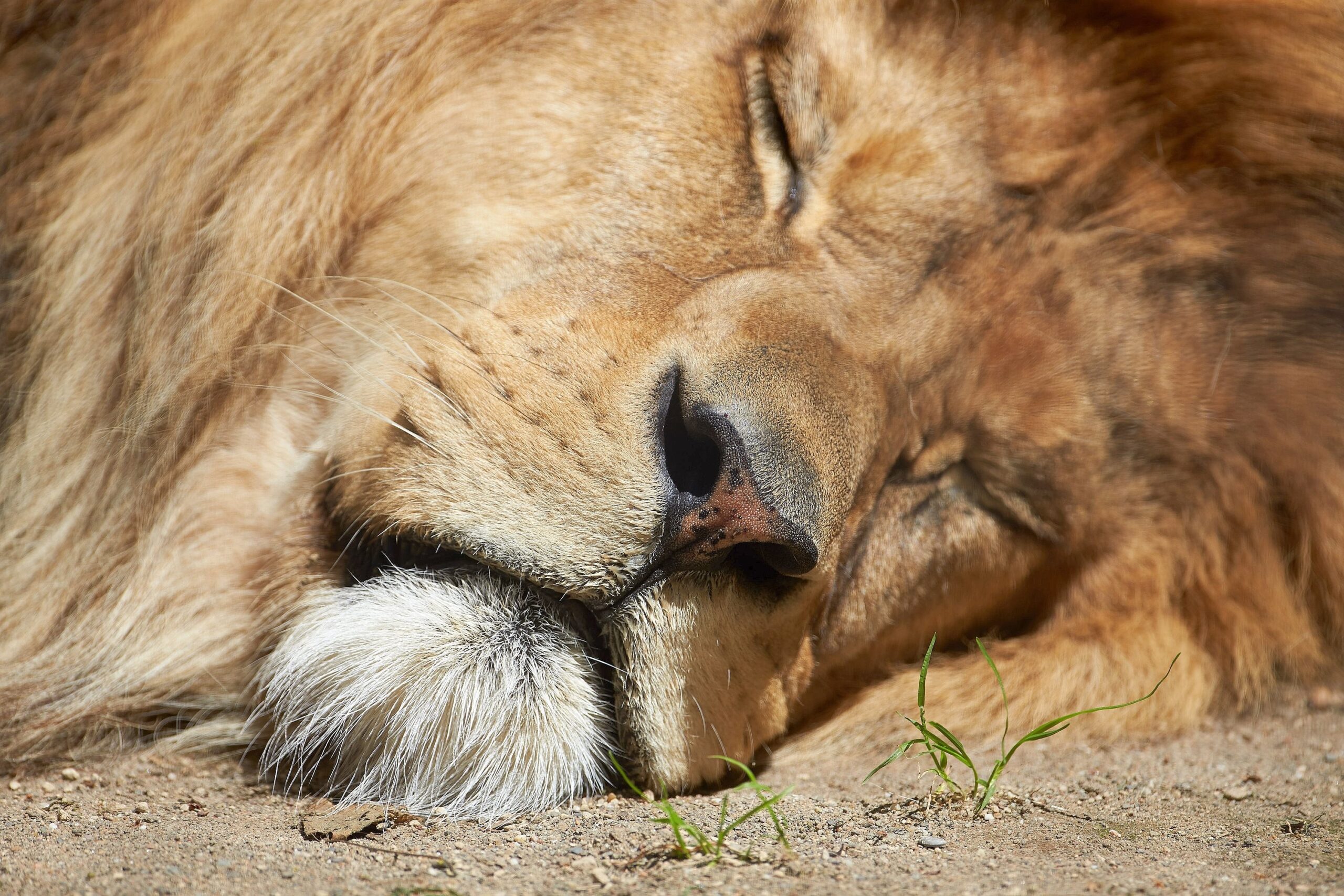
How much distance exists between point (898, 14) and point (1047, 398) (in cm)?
70

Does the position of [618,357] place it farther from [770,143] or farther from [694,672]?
[770,143]

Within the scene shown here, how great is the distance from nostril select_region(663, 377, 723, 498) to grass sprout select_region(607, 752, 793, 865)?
414 mm

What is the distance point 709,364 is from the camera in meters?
1.73

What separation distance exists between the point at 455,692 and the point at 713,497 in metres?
0.45

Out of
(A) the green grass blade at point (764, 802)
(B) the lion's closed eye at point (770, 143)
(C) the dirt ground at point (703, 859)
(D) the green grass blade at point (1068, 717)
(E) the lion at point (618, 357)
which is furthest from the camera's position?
(B) the lion's closed eye at point (770, 143)

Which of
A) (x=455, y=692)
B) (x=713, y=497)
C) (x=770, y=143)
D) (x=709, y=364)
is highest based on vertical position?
(x=770, y=143)

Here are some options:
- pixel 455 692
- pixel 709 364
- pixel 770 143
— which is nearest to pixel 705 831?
pixel 455 692

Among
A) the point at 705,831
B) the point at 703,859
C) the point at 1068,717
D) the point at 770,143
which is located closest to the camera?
the point at 703,859

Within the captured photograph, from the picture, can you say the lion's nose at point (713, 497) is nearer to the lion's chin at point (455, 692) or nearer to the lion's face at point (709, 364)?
the lion's face at point (709, 364)

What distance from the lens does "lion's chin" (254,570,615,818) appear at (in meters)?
1.68

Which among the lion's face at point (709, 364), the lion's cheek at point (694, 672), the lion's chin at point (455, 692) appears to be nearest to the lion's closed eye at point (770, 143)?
the lion's face at point (709, 364)

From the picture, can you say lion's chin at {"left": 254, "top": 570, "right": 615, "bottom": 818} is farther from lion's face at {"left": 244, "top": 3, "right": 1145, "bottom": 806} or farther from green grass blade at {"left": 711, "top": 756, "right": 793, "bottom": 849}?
green grass blade at {"left": 711, "top": 756, "right": 793, "bottom": 849}

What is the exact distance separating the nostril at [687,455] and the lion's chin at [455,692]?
0.25 meters

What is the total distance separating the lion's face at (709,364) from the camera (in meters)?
1.66
